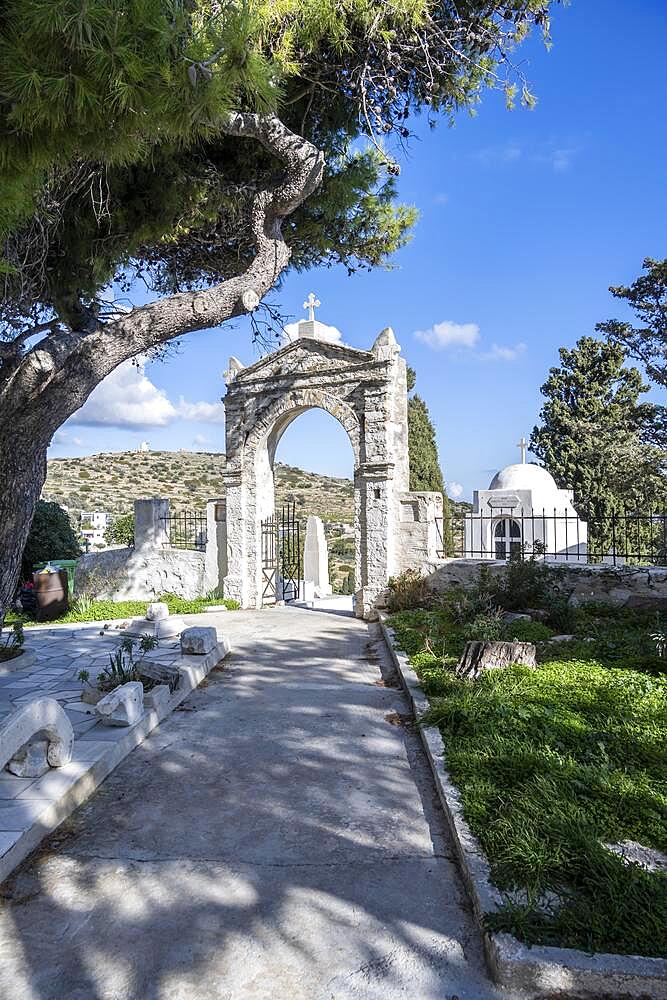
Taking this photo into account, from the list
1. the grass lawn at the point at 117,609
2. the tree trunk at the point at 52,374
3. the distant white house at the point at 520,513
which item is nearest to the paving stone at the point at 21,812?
the tree trunk at the point at 52,374

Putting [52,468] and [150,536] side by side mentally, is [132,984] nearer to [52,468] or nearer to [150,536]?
[150,536]

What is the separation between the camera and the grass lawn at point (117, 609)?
33.5 feet

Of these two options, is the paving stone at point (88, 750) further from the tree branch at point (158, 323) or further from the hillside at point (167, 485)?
the hillside at point (167, 485)

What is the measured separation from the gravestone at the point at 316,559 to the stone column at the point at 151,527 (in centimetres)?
349

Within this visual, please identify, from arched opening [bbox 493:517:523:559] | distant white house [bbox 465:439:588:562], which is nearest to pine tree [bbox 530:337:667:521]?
distant white house [bbox 465:439:588:562]

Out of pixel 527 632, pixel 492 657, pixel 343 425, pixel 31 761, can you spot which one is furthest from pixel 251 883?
pixel 343 425

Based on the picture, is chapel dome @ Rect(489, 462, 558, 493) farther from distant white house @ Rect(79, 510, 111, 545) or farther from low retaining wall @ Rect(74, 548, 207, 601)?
distant white house @ Rect(79, 510, 111, 545)

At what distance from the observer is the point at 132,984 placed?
2119 millimetres

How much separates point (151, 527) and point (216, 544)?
1645 mm

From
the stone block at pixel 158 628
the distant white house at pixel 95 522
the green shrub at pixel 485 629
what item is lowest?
the stone block at pixel 158 628

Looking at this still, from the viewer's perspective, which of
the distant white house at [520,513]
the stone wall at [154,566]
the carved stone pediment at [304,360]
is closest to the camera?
the carved stone pediment at [304,360]

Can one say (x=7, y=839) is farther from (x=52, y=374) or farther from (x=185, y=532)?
(x=185, y=532)

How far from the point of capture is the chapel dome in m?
17.6

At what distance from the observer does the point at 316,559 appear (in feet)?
47.6
